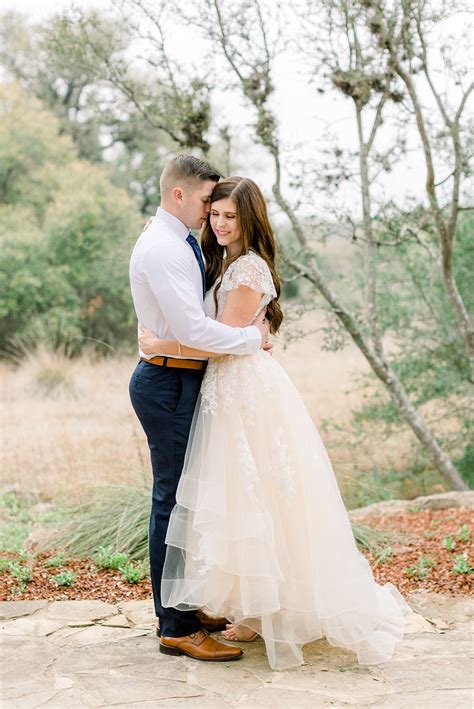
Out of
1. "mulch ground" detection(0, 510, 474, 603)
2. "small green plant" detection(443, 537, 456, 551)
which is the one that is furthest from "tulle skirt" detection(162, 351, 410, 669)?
"small green plant" detection(443, 537, 456, 551)

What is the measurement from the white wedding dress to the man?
82mm

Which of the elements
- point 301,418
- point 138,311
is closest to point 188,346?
point 138,311

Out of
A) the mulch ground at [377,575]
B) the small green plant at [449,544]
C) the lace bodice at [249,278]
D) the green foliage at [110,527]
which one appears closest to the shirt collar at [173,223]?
the lace bodice at [249,278]

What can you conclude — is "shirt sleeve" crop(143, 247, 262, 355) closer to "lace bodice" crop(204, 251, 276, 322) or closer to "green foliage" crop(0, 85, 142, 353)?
"lace bodice" crop(204, 251, 276, 322)

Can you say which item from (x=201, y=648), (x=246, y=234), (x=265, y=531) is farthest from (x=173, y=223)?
(x=201, y=648)

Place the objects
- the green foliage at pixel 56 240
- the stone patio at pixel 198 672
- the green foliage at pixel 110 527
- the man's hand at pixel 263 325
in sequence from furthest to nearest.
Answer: the green foliage at pixel 56 240
the green foliage at pixel 110 527
the man's hand at pixel 263 325
the stone patio at pixel 198 672

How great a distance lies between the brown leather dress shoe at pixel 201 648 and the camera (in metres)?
3.52

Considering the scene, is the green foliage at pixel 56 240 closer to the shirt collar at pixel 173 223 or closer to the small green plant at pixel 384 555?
the small green plant at pixel 384 555

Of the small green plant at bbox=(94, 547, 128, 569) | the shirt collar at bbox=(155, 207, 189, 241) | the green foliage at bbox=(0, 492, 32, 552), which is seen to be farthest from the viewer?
the green foliage at bbox=(0, 492, 32, 552)

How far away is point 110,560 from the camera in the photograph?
4.98 metres

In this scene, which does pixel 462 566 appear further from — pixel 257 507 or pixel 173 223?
pixel 173 223

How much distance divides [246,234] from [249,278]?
0.70 feet

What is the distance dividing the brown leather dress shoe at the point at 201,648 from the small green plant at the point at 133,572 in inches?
44.9

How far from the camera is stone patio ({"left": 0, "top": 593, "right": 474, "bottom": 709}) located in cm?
309
